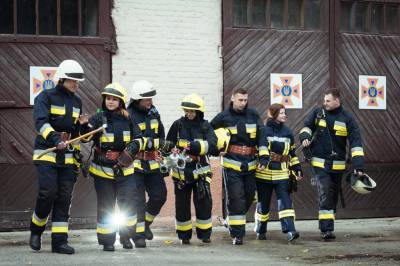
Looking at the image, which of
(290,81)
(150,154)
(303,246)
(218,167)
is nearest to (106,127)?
(150,154)

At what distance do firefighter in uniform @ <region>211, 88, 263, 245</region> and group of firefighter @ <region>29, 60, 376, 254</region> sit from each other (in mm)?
13

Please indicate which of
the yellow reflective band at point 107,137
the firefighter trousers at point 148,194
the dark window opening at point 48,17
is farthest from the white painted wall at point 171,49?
the yellow reflective band at point 107,137

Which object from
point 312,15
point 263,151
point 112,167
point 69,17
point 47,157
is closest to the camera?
point 47,157

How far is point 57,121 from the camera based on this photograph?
32.2 ft

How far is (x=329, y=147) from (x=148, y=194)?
2.55 m

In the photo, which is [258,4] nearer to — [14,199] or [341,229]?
[341,229]

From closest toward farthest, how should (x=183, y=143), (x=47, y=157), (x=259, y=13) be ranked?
(x=47, y=157) → (x=183, y=143) → (x=259, y=13)

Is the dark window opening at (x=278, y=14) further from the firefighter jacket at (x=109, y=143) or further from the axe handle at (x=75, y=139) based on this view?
the axe handle at (x=75, y=139)

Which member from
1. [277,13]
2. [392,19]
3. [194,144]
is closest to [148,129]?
[194,144]

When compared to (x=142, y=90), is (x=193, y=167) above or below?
below

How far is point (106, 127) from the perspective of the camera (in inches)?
399

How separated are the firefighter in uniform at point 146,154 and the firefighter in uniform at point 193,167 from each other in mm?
228

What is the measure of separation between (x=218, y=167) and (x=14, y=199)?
3265 mm

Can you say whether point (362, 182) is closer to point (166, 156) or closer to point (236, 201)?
point (236, 201)
